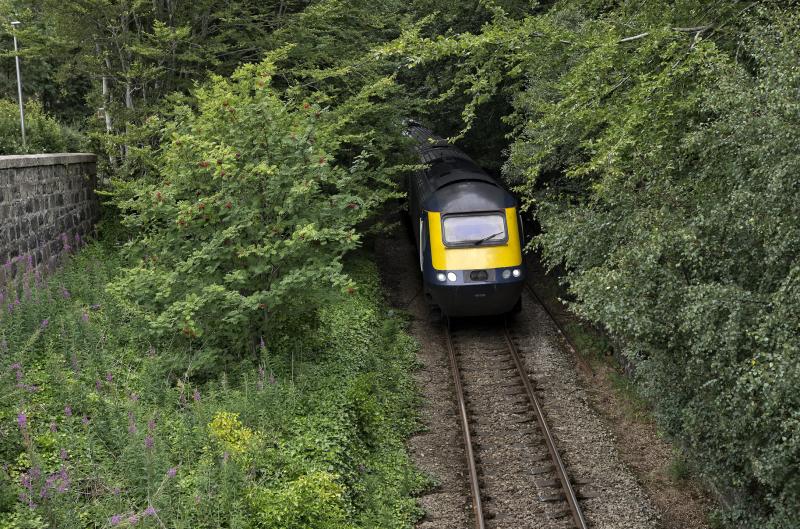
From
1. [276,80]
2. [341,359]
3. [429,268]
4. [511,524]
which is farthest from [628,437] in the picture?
[276,80]

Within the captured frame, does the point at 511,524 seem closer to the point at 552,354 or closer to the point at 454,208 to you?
the point at 552,354

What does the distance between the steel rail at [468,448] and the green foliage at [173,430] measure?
759 mm

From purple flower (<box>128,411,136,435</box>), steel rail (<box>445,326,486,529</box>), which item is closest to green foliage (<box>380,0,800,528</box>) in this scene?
steel rail (<box>445,326,486,529</box>)

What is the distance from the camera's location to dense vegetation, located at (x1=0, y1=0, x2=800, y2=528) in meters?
6.70

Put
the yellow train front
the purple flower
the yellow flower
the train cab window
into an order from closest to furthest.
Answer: the purple flower → the yellow flower → the yellow train front → the train cab window

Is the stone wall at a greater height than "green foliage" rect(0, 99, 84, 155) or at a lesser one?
lesser

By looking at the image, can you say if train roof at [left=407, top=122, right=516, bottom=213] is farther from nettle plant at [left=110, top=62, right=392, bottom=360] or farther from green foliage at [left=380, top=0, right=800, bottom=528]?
nettle plant at [left=110, top=62, right=392, bottom=360]

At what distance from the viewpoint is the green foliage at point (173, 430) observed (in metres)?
6.84

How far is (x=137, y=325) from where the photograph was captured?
1028 centimetres

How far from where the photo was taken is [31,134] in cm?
1569

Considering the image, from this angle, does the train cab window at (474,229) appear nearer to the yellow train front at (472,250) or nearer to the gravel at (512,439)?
the yellow train front at (472,250)

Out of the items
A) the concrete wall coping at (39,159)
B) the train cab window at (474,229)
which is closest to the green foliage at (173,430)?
the concrete wall coping at (39,159)

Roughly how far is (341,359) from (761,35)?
289 inches

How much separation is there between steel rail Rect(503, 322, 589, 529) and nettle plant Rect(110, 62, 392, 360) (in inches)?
150
